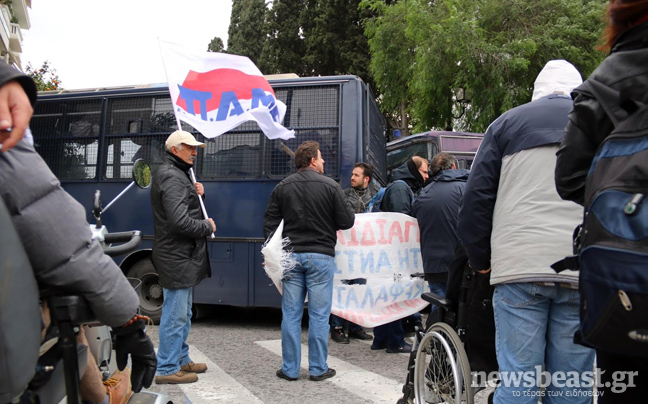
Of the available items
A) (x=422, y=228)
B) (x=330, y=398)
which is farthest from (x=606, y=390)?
(x=422, y=228)

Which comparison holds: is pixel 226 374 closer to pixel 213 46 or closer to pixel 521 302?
pixel 521 302

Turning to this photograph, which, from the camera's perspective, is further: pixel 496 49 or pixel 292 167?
pixel 496 49

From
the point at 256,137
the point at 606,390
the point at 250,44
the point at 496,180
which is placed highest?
the point at 250,44

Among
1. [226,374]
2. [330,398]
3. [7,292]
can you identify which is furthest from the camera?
[226,374]

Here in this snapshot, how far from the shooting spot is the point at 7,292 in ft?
5.00

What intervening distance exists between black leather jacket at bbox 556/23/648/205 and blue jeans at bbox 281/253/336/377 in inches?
134

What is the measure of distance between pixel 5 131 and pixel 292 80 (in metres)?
6.38

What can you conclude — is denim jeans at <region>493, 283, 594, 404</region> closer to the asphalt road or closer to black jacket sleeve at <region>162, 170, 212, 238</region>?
the asphalt road

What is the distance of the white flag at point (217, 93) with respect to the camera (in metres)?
6.34

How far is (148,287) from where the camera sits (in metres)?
8.05

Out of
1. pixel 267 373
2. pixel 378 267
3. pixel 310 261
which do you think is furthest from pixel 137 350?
pixel 378 267

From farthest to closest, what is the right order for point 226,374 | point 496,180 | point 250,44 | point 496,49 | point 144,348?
point 250,44 → point 496,49 → point 226,374 → point 496,180 → point 144,348

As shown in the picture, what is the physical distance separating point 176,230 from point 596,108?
3805mm

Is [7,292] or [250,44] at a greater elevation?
[250,44]
